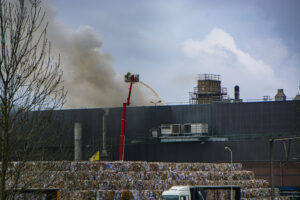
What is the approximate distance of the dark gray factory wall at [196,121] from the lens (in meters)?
60.2

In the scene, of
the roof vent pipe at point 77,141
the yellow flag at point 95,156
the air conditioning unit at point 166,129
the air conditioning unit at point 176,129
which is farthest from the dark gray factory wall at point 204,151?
the roof vent pipe at point 77,141

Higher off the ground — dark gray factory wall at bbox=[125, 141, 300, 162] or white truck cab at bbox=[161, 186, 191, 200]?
dark gray factory wall at bbox=[125, 141, 300, 162]

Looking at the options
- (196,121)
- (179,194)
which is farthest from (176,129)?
(179,194)

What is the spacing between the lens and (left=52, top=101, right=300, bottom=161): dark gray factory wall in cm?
6025

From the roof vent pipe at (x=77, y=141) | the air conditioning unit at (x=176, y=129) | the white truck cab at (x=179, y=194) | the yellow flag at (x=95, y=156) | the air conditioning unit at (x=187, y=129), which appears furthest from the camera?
the air conditioning unit at (x=176, y=129)

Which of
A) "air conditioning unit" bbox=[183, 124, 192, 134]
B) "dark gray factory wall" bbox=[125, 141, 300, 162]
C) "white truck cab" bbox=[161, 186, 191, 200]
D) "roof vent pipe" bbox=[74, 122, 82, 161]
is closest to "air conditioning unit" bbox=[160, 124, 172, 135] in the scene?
"dark gray factory wall" bbox=[125, 141, 300, 162]

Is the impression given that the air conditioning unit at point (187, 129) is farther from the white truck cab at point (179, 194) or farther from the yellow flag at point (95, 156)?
the white truck cab at point (179, 194)

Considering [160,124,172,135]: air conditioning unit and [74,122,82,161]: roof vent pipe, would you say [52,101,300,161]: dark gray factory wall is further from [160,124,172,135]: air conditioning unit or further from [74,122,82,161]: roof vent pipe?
[74,122,82,161]: roof vent pipe

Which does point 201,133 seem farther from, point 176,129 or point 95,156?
point 95,156

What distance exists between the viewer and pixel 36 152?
1430cm

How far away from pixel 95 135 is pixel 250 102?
22.6 metres

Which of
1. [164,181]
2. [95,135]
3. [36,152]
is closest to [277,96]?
[95,135]

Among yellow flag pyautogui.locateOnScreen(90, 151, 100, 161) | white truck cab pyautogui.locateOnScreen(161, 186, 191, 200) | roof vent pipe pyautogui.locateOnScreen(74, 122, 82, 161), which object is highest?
roof vent pipe pyautogui.locateOnScreen(74, 122, 82, 161)

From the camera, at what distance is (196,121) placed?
202 feet
